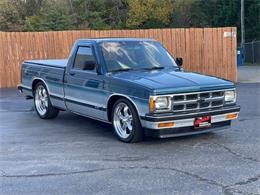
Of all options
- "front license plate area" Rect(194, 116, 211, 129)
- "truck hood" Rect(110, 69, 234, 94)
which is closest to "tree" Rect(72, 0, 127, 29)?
"truck hood" Rect(110, 69, 234, 94)

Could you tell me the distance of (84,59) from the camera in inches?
360

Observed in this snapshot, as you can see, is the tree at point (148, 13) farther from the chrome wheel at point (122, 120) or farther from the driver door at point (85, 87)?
the chrome wheel at point (122, 120)

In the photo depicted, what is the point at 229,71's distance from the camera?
1903 cm

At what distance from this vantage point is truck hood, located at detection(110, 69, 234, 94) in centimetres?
751

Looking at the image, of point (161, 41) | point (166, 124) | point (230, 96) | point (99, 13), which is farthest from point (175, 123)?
point (99, 13)

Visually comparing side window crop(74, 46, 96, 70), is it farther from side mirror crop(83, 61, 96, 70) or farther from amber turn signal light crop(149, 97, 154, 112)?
amber turn signal light crop(149, 97, 154, 112)

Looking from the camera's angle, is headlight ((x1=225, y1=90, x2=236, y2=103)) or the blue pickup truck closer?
the blue pickup truck

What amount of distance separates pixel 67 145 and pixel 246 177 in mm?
3100

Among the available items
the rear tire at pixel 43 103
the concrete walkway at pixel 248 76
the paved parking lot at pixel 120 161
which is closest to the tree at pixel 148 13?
the concrete walkway at pixel 248 76

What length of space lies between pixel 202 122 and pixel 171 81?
79cm

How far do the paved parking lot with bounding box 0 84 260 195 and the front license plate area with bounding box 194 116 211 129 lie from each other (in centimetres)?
29

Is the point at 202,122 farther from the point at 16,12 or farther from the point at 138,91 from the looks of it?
the point at 16,12

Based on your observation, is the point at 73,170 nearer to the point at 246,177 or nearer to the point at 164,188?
the point at 164,188

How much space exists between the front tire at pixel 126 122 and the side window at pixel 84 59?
3.40 ft
